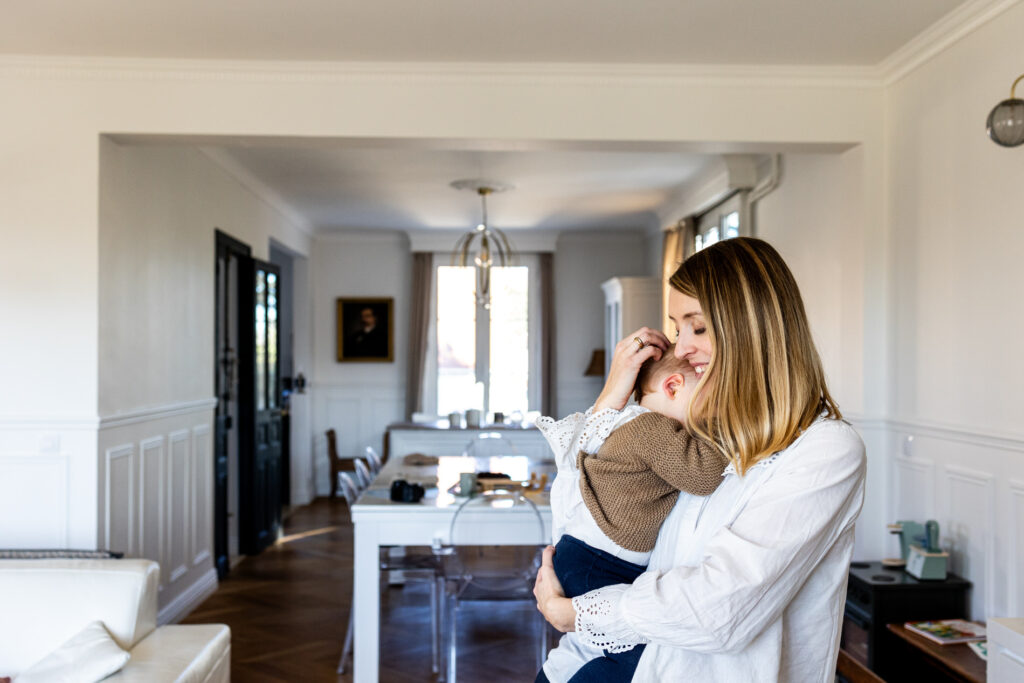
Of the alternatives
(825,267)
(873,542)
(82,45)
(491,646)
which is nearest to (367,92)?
(82,45)

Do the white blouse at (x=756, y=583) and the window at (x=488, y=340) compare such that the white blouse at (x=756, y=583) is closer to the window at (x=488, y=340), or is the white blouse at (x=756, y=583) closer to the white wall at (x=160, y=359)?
the white wall at (x=160, y=359)

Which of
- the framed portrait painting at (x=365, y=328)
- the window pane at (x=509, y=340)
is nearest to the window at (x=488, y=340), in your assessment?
the window pane at (x=509, y=340)

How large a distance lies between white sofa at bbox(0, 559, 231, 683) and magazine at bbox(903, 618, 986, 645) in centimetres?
252

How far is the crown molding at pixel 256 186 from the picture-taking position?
19.2 feet

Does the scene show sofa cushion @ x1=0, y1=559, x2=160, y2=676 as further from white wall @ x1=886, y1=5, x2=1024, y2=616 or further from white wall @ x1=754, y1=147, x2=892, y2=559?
white wall @ x1=754, y1=147, x2=892, y2=559

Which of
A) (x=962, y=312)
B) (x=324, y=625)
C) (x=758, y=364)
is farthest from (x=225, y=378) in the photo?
(x=758, y=364)

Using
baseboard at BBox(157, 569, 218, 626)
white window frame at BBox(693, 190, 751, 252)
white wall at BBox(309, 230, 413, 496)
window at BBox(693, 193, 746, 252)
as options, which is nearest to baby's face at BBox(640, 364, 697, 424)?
baseboard at BBox(157, 569, 218, 626)

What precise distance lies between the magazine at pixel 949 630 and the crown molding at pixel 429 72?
2.35 metres

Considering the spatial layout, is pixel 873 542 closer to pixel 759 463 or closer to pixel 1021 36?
pixel 1021 36

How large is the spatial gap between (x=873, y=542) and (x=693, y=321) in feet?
11.0

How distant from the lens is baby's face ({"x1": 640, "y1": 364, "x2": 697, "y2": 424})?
4.47 ft

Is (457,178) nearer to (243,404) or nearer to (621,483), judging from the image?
(243,404)

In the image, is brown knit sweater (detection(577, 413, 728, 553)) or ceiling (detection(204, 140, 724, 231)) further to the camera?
ceiling (detection(204, 140, 724, 231))

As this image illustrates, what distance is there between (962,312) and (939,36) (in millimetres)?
1108
